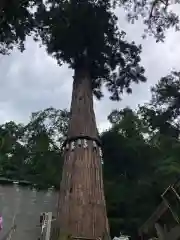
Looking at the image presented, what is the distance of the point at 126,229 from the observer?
12.6 m

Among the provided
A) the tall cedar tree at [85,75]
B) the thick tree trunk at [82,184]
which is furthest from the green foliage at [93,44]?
the thick tree trunk at [82,184]

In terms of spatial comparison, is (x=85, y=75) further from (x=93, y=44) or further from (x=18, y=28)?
(x=18, y=28)

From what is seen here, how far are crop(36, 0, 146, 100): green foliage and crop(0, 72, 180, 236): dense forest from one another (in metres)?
2.38

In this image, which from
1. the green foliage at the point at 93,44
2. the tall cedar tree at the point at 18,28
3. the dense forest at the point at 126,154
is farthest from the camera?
the dense forest at the point at 126,154

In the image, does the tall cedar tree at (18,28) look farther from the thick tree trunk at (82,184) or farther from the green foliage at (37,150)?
the green foliage at (37,150)

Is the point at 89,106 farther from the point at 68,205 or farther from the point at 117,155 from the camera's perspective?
the point at 117,155

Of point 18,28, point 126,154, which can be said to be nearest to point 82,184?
point 18,28

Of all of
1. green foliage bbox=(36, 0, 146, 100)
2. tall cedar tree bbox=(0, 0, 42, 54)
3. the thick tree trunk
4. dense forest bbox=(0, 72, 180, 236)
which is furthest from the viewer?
dense forest bbox=(0, 72, 180, 236)

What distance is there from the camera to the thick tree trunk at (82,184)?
8.41 m

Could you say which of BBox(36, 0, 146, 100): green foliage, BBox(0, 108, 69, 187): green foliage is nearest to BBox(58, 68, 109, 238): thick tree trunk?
BBox(36, 0, 146, 100): green foliage

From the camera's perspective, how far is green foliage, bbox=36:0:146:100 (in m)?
10.2

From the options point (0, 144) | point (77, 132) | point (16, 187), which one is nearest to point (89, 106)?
point (77, 132)

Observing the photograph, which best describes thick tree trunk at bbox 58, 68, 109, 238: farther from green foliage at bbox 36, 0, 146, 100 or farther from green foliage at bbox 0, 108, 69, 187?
green foliage at bbox 0, 108, 69, 187

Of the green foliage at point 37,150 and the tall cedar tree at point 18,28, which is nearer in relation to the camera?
the tall cedar tree at point 18,28
